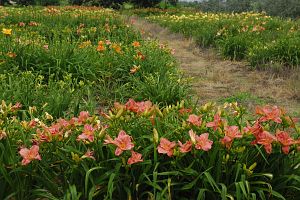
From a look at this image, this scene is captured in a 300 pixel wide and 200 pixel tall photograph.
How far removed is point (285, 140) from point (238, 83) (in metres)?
4.60

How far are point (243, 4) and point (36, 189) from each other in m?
29.5

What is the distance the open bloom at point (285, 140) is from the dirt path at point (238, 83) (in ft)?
9.71

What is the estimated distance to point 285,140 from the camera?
229cm

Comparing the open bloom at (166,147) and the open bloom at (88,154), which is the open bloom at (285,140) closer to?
the open bloom at (166,147)

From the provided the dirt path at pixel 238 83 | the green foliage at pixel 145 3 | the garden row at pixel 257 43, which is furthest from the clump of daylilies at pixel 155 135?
the green foliage at pixel 145 3

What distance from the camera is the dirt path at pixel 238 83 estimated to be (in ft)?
19.0

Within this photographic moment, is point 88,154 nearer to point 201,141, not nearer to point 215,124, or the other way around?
point 201,141

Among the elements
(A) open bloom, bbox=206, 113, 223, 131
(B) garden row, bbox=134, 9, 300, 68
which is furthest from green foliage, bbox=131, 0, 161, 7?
(A) open bloom, bbox=206, 113, 223, 131

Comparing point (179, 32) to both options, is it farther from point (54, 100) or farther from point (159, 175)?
point (159, 175)

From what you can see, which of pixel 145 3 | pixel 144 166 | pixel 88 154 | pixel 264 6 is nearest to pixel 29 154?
pixel 88 154

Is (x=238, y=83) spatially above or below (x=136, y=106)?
below

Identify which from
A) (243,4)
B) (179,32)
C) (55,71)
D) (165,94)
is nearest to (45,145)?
(165,94)

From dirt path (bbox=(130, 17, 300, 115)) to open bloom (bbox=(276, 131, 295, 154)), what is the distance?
296cm

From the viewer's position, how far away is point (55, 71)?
561 centimetres
